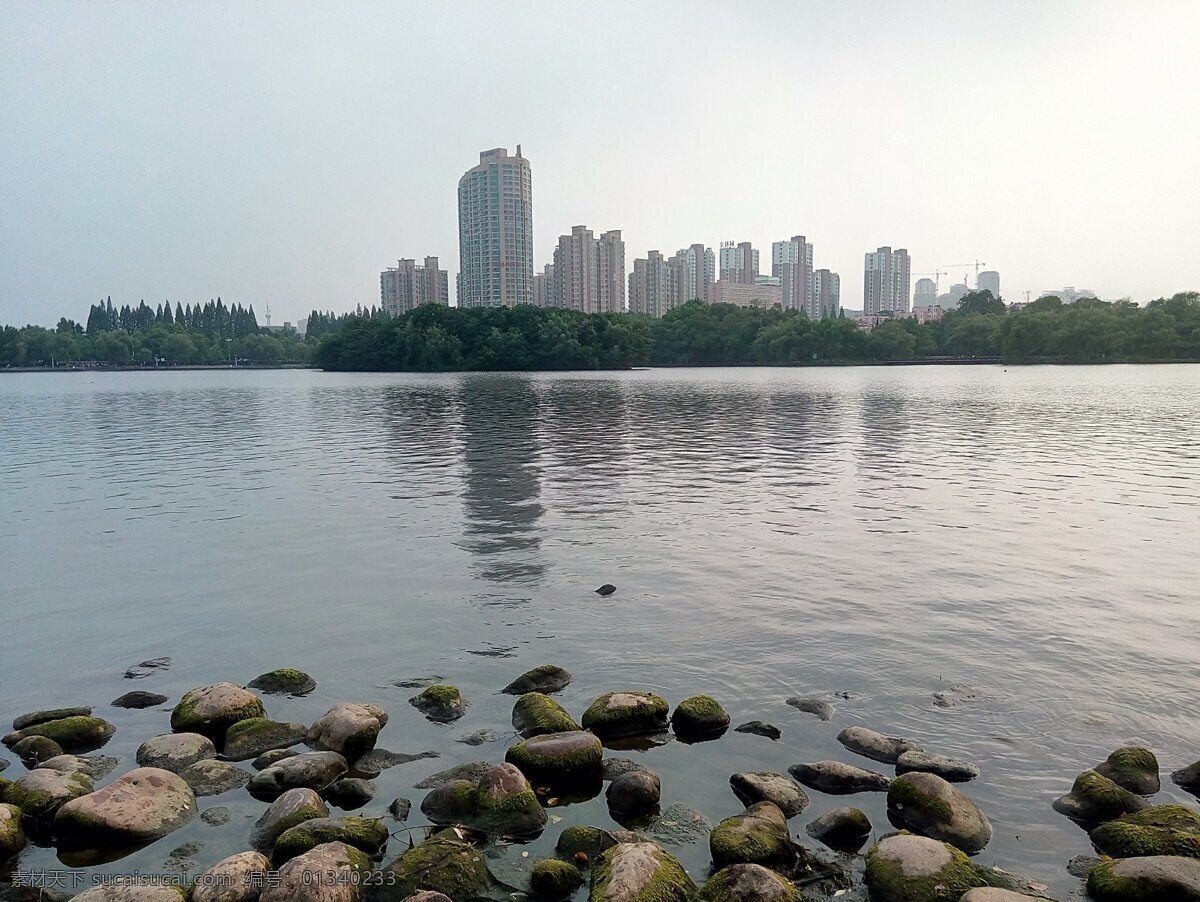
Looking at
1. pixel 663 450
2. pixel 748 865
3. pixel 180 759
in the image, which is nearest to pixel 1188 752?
pixel 748 865

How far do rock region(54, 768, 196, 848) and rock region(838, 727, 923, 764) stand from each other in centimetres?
775

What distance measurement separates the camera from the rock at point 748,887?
729 centimetres

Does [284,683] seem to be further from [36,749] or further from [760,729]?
[760,729]

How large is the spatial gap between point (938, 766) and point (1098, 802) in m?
1.61

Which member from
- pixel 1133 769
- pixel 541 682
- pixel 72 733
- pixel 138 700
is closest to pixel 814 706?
pixel 1133 769

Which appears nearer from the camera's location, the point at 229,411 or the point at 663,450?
the point at 663,450

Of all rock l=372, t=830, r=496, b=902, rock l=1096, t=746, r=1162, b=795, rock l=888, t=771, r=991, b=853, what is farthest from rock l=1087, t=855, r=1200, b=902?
rock l=372, t=830, r=496, b=902

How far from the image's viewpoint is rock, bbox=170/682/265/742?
11.4m

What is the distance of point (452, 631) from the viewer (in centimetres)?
1553

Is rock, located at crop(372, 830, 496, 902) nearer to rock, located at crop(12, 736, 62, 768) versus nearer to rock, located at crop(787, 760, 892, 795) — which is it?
rock, located at crop(787, 760, 892, 795)

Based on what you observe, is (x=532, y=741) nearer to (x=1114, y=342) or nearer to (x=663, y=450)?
(x=663, y=450)

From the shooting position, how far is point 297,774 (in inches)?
389

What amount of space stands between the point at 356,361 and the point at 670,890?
200871 mm

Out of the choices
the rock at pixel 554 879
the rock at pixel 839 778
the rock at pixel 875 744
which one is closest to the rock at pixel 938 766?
the rock at pixel 875 744
